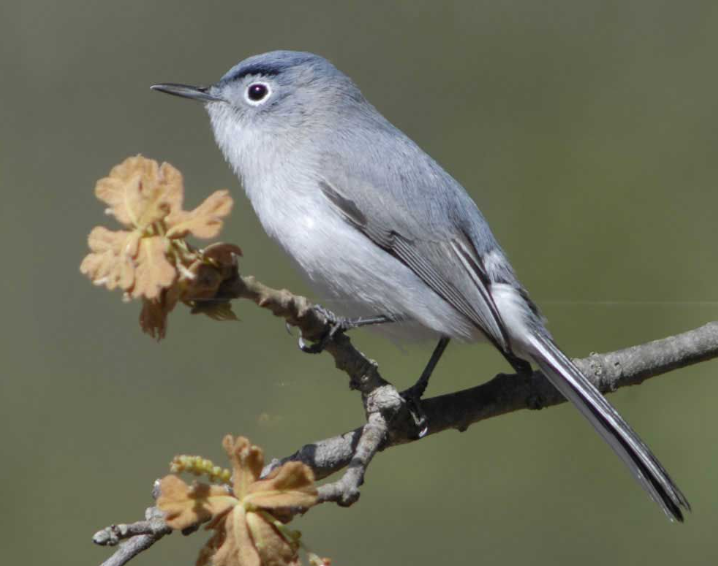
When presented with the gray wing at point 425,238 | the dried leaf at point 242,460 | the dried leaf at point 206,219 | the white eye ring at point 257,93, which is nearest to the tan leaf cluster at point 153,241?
the dried leaf at point 206,219

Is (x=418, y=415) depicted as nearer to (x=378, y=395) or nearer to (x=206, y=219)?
(x=378, y=395)

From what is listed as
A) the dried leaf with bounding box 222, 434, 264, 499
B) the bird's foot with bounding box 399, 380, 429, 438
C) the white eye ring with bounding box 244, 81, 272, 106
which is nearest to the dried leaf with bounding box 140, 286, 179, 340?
the dried leaf with bounding box 222, 434, 264, 499

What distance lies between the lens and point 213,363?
2.29 meters

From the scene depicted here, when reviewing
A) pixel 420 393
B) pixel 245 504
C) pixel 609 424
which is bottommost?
pixel 609 424

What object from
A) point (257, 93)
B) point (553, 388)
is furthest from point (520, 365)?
point (257, 93)

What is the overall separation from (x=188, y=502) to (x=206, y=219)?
0.25 meters

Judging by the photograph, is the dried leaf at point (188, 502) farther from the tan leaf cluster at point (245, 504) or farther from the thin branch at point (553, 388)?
the thin branch at point (553, 388)

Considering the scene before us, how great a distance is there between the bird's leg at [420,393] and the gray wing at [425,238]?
157 millimetres

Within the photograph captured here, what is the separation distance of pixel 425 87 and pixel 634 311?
112 cm

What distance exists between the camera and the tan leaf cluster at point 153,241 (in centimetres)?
83

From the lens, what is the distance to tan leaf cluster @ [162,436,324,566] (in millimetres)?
843

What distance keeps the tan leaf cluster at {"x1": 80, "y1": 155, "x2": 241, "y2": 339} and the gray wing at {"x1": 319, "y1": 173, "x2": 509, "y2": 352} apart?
2.52 ft

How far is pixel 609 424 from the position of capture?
146 centimetres

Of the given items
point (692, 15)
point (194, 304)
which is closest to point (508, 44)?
point (692, 15)
